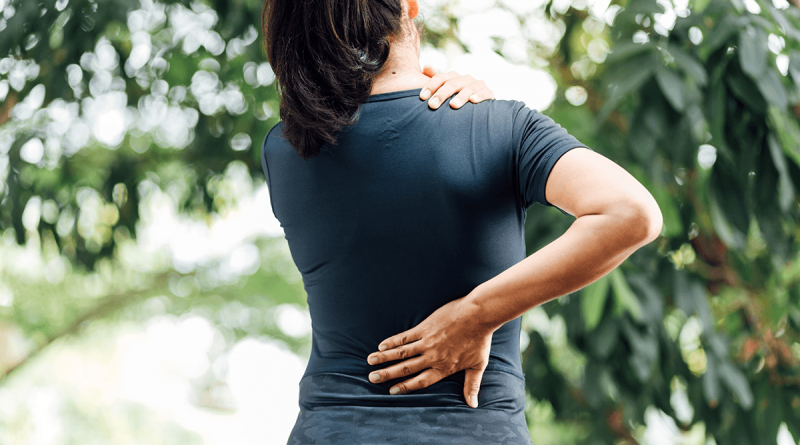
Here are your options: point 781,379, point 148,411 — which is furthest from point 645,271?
point 148,411

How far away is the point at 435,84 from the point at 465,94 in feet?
0.12

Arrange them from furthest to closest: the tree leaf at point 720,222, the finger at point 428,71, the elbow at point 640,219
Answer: the tree leaf at point 720,222, the finger at point 428,71, the elbow at point 640,219

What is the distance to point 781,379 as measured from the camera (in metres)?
1.74

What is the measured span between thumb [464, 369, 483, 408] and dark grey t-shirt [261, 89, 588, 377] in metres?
0.03

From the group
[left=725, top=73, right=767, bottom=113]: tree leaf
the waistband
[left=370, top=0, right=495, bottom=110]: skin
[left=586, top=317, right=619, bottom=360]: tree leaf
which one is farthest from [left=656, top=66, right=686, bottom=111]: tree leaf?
the waistband

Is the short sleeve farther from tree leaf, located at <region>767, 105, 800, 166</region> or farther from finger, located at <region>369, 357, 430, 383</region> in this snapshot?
tree leaf, located at <region>767, 105, 800, 166</region>

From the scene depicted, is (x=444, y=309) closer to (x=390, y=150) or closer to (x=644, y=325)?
(x=390, y=150)

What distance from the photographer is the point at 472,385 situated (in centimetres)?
64

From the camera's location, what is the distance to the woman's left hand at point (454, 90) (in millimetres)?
670

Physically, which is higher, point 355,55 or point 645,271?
Result: point 355,55

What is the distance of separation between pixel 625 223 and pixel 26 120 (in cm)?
210

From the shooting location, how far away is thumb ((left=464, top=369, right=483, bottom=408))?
0.64m

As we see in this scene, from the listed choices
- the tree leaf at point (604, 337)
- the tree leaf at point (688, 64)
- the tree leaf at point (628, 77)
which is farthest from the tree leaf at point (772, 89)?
the tree leaf at point (604, 337)

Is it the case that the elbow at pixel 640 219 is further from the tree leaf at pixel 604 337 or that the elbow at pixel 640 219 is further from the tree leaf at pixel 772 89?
the tree leaf at pixel 604 337
